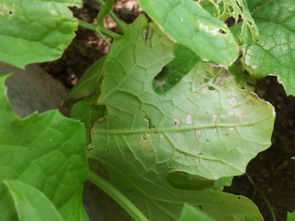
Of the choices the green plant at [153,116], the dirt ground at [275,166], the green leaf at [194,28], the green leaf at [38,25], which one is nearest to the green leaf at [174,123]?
the green plant at [153,116]

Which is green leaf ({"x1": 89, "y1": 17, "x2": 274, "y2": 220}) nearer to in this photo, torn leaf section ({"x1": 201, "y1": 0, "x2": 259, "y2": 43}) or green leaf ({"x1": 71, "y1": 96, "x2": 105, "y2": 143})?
green leaf ({"x1": 71, "y1": 96, "x2": 105, "y2": 143})

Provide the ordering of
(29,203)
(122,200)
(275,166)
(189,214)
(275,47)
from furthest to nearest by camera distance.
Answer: (275,166), (275,47), (122,200), (29,203), (189,214)

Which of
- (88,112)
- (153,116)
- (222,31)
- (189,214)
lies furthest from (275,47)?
(189,214)

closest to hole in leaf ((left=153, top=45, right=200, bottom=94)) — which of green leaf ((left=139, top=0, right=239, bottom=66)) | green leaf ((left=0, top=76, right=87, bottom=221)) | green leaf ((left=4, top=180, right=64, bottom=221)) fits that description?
green leaf ((left=139, top=0, right=239, bottom=66))

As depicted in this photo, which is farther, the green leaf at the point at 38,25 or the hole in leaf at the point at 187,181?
the hole in leaf at the point at 187,181

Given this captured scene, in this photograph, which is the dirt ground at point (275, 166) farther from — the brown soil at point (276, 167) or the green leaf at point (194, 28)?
the green leaf at point (194, 28)

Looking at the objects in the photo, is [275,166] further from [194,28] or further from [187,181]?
[194,28]
